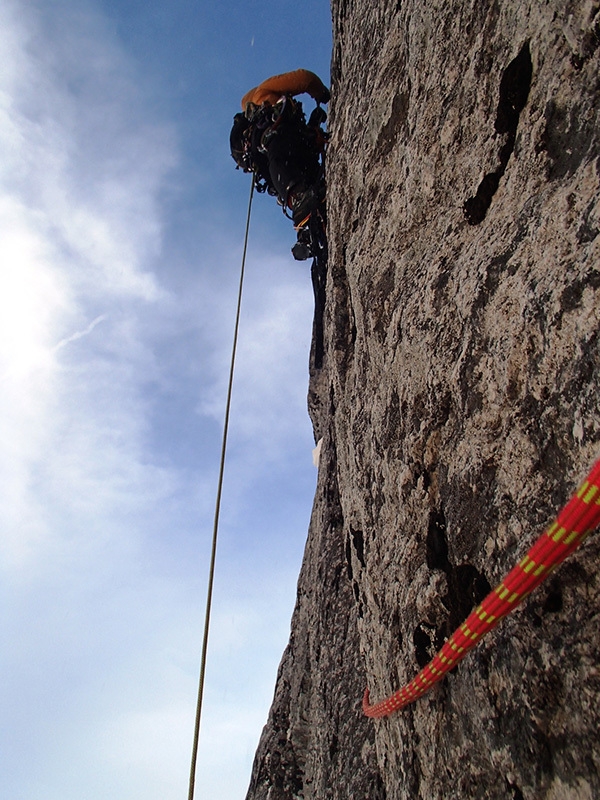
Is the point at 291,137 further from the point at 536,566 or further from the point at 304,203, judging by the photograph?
the point at 536,566

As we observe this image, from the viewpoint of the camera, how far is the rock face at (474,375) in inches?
60.0

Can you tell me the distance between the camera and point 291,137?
22.5 ft

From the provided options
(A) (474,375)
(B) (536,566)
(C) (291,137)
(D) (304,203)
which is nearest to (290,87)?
(C) (291,137)

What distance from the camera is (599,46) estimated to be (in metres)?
1.67

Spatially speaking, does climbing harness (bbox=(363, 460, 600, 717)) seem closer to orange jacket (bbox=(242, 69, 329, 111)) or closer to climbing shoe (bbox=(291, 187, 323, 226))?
climbing shoe (bbox=(291, 187, 323, 226))

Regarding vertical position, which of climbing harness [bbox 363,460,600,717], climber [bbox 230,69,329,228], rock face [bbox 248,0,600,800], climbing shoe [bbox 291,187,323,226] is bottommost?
climbing harness [bbox 363,460,600,717]

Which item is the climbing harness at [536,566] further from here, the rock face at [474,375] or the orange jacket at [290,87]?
the orange jacket at [290,87]

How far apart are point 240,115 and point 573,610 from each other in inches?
315

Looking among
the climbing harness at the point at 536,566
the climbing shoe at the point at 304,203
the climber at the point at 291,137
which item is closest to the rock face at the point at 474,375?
Result: the climbing harness at the point at 536,566

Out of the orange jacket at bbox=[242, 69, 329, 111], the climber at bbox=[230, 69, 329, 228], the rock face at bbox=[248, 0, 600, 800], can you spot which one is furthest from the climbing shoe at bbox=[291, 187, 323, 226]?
the rock face at bbox=[248, 0, 600, 800]

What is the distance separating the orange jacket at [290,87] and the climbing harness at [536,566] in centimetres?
730

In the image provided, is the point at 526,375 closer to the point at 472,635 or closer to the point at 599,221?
the point at 599,221

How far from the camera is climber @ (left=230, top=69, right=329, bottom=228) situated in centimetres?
682

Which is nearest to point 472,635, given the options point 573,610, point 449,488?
point 573,610
